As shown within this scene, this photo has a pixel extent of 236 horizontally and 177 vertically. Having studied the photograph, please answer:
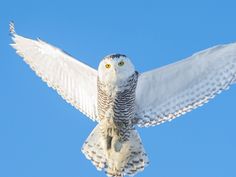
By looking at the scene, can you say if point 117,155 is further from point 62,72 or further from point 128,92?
point 62,72

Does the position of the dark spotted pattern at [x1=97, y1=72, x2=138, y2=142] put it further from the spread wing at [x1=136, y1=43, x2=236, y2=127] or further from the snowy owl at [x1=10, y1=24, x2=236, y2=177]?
the spread wing at [x1=136, y1=43, x2=236, y2=127]

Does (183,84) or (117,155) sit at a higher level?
(183,84)

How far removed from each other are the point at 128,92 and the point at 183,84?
1382 mm

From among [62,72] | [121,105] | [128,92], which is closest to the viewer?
[128,92]

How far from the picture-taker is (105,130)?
16.9m

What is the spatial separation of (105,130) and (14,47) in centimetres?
308

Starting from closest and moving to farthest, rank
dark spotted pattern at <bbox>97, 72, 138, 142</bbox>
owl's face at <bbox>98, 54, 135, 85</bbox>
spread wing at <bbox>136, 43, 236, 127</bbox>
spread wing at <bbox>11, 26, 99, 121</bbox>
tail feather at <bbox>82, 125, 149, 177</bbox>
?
1. owl's face at <bbox>98, 54, 135, 85</bbox>
2. dark spotted pattern at <bbox>97, 72, 138, 142</bbox>
3. spread wing at <bbox>136, 43, 236, 127</bbox>
4. tail feather at <bbox>82, 125, 149, 177</bbox>
5. spread wing at <bbox>11, 26, 99, 121</bbox>

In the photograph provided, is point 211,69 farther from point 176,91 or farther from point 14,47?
point 14,47

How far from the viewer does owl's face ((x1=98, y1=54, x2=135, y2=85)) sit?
620 inches

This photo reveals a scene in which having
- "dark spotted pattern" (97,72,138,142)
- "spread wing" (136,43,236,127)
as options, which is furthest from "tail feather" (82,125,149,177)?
"spread wing" (136,43,236,127)

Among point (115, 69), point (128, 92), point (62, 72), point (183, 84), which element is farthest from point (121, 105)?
point (62, 72)

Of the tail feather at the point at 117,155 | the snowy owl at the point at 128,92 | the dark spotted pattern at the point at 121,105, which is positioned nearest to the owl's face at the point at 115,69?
the snowy owl at the point at 128,92

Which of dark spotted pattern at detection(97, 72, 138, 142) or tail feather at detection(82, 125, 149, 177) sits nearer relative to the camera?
dark spotted pattern at detection(97, 72, 138, 142)

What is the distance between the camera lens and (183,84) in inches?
676
